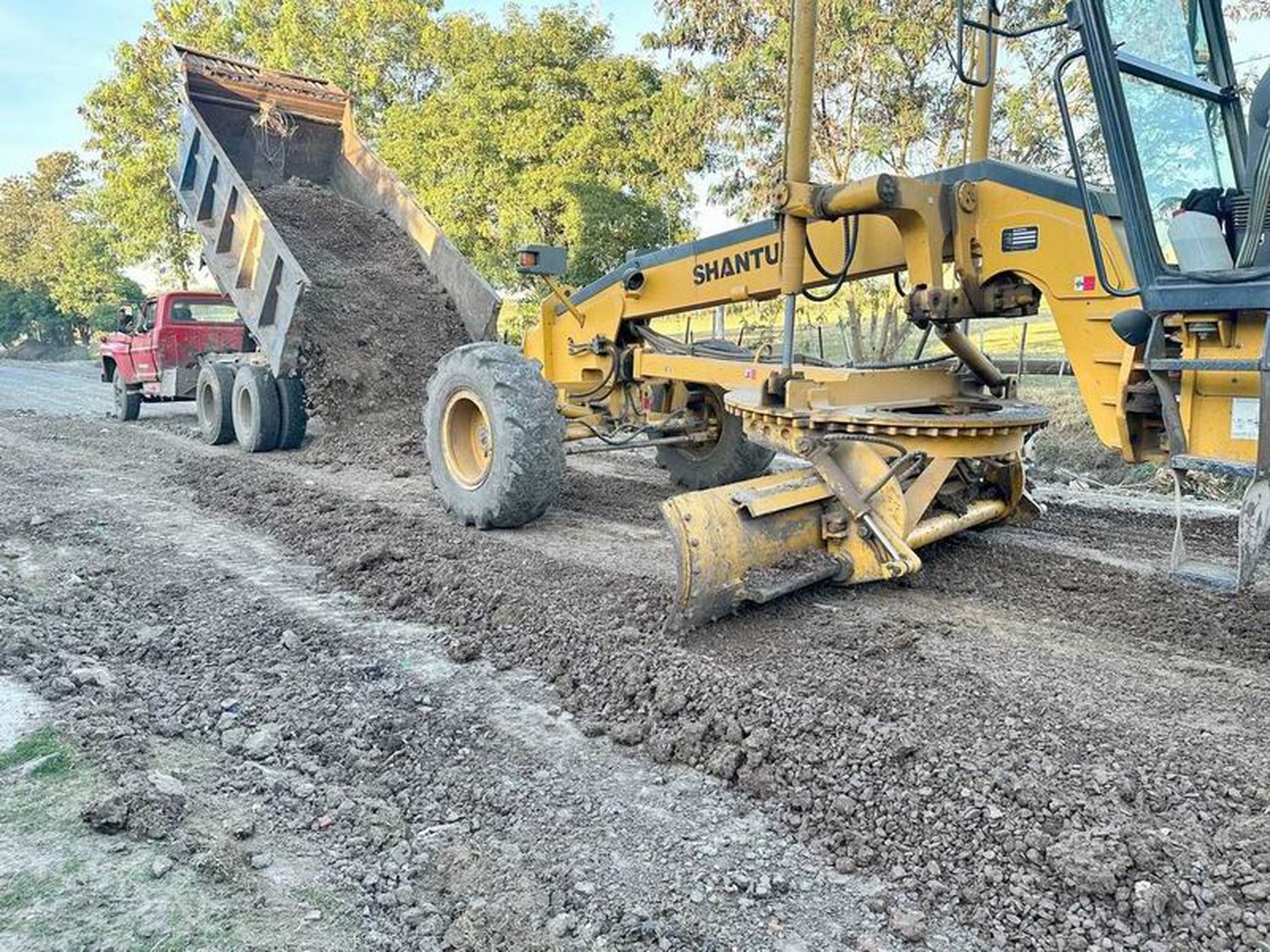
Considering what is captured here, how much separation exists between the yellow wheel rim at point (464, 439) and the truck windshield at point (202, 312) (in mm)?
7713

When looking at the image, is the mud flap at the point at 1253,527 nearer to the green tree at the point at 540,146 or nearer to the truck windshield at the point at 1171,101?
the truck windshield at the point at 1171,101

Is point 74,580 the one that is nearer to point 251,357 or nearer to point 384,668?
point 384,668

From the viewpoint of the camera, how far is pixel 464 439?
21.3 ft

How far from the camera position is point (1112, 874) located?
2.31 m

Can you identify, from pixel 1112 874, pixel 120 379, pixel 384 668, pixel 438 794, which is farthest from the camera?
pixel 120 379

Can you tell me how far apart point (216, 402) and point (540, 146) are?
411 inches

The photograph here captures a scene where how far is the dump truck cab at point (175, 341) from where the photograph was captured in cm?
1265

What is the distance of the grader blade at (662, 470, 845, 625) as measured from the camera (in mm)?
3918

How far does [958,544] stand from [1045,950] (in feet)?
11.1

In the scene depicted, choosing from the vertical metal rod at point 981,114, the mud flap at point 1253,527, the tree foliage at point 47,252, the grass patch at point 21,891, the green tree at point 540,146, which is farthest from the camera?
the tree foliage at point 47,252

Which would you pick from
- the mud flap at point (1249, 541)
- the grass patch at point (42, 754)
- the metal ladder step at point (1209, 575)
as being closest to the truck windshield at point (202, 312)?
the grass patch at point (42, 754)

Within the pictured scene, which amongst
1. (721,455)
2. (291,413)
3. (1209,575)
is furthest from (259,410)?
(1209,575)

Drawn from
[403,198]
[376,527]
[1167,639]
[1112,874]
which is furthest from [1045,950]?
[403,198]

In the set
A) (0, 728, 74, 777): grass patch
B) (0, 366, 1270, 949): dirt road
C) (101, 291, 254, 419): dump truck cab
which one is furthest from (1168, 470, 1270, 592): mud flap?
(101, 291, 254, 419): dump truck cab
